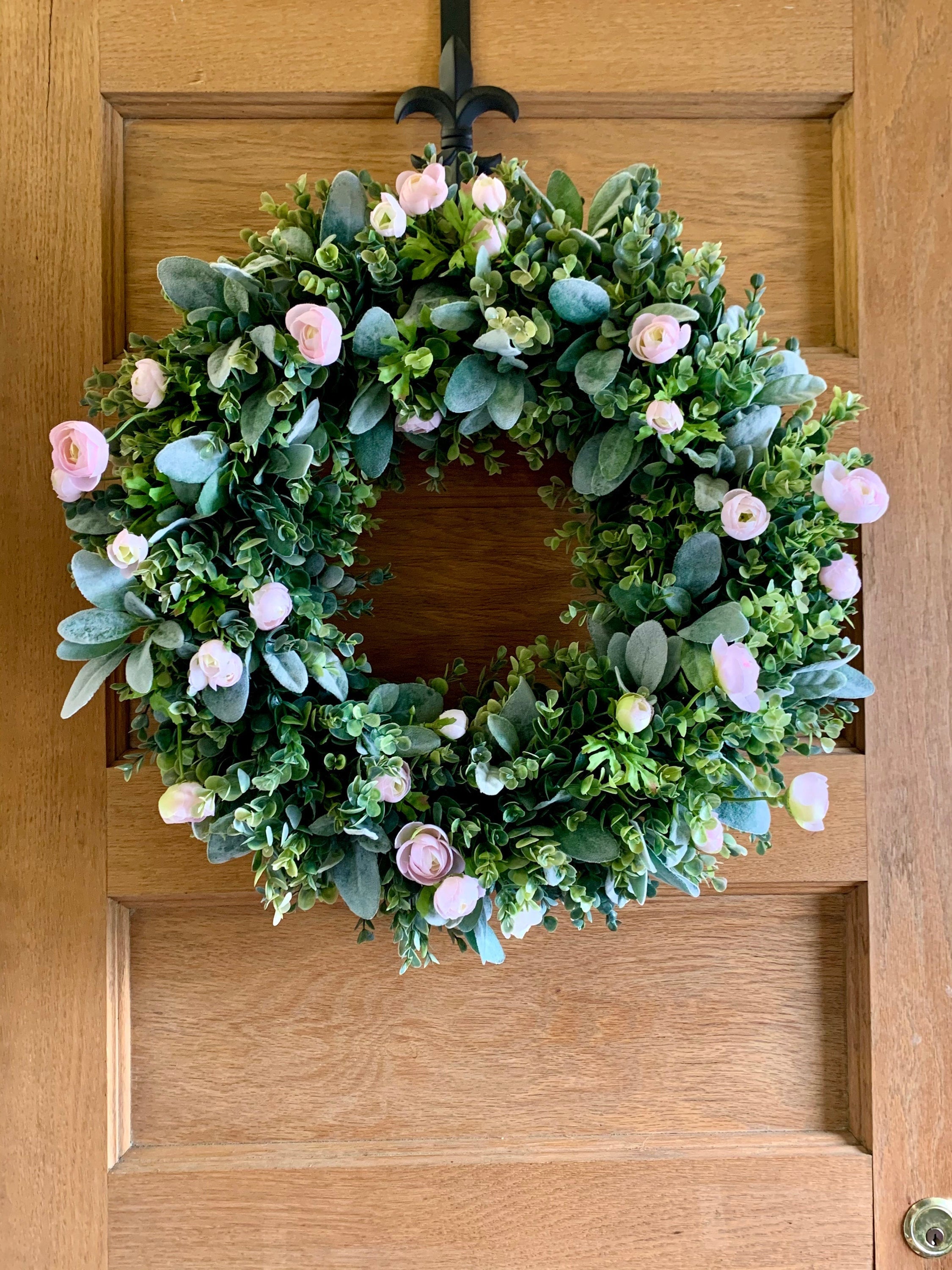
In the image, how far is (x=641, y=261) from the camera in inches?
28.6

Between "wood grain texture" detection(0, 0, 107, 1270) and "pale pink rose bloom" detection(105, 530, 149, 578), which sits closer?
"pale pink rose bloom" detection(105, 530, 149, 578)

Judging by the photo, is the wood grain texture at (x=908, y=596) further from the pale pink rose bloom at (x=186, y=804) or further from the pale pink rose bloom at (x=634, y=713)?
the pale pink rose bloom at (x=186, y=804)

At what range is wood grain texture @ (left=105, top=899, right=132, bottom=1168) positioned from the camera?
0.90m

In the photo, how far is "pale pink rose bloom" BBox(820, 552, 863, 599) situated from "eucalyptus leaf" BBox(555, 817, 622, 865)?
10.6 inches

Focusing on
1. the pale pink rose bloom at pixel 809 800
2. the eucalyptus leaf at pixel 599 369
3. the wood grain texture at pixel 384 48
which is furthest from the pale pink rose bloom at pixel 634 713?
the wood grain texture at pixel 384 48

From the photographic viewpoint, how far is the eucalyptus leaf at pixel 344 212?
2.40ft

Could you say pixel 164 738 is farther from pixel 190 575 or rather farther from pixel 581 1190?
pixel 581 1190

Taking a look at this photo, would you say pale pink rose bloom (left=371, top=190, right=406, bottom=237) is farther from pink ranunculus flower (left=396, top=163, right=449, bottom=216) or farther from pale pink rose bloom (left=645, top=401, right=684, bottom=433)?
pale pink rose bloom (left=645, top=401, right=684, bottom=433)

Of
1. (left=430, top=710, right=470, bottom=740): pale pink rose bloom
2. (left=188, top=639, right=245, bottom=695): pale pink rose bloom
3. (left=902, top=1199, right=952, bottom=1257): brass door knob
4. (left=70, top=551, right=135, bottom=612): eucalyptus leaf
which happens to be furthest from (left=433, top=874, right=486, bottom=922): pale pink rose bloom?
(left=902, top=1199, right=952, bottom=1257): brass door knob

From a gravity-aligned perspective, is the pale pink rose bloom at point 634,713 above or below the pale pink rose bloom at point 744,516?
below

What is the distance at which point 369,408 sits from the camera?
754mm

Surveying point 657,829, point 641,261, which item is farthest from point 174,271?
point 657,829

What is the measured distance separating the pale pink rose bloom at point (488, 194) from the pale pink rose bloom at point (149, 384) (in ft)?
0.93

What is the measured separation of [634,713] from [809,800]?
0.15 meters
